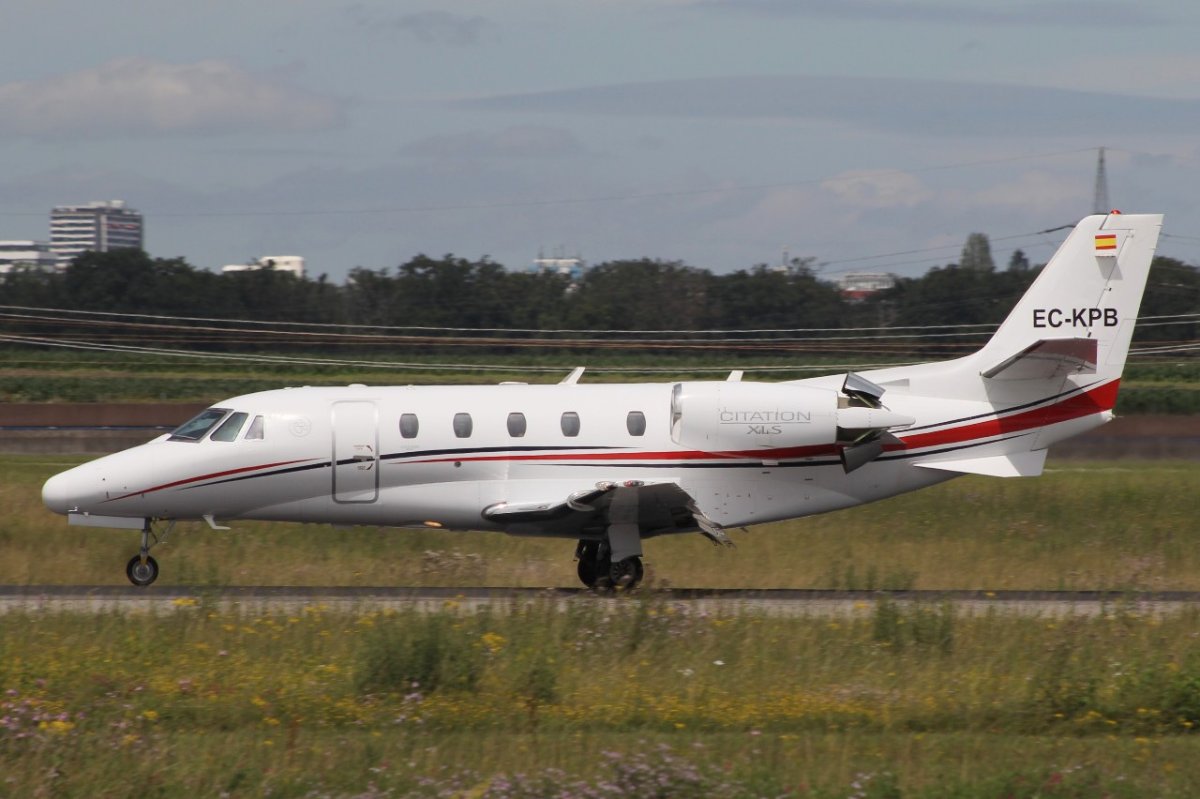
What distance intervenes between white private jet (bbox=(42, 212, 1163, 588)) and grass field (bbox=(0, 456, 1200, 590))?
1368mm

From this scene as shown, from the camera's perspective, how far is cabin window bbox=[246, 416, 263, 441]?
18234 mm

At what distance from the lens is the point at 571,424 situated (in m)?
18.1

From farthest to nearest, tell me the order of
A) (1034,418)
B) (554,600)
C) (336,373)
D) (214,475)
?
(336,373) < (1034,418) < (214,475) < (554,600)

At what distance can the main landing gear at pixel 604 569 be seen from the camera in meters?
17.7

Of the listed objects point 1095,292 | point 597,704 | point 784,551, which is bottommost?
point 597,704

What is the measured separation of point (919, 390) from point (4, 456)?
1066 inches

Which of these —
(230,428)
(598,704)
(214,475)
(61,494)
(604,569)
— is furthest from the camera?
(604,569)

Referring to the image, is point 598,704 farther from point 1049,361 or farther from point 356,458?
point 1049,361

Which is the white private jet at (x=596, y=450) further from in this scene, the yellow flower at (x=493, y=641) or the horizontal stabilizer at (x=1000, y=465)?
the yellow flower at (x=493, y=641)

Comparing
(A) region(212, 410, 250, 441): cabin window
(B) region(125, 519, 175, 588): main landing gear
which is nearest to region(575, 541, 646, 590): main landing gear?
(A) region(212, 410, 250, 441): cabin window

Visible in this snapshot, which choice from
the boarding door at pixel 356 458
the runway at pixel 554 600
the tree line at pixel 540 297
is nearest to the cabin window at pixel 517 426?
the boarding door at pixel 356 458

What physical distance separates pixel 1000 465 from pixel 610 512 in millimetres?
5127

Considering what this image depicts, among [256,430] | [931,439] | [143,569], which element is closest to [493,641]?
[256,430]

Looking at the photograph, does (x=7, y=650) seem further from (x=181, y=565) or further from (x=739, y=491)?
(x=739, y=491)
